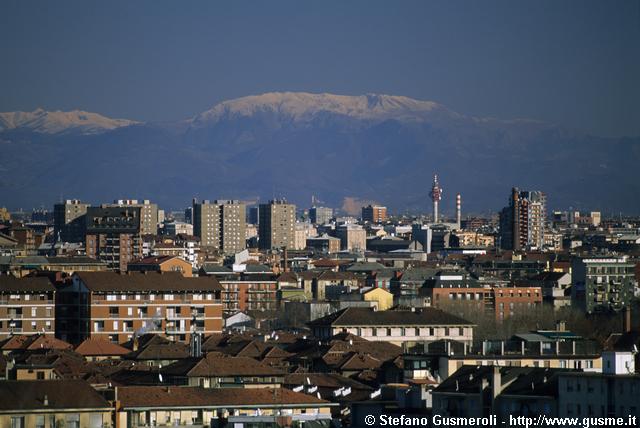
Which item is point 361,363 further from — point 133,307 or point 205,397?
point 133,307

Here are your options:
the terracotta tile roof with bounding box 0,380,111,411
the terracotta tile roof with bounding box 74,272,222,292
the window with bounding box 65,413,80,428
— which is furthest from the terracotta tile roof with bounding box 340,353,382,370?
the terracotta tile roof with bounding box 74,272,222,292

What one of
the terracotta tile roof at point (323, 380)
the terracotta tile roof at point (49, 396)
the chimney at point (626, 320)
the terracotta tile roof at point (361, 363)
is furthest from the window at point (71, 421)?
the chimney at point (626, 320)

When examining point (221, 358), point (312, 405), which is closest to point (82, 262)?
point (221, 358)

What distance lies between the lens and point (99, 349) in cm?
7138

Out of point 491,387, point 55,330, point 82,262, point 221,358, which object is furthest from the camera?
point 82,262

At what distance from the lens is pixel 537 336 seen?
2694 inches

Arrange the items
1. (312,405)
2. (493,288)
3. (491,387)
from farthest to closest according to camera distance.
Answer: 1. (493,288)
2. (312,405)
3. (491,387)

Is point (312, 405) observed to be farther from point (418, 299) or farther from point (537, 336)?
point (418, 299)

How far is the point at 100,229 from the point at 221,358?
122 meters

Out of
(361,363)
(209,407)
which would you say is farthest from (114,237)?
(209,407)

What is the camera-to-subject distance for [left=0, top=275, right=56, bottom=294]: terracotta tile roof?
86.6m

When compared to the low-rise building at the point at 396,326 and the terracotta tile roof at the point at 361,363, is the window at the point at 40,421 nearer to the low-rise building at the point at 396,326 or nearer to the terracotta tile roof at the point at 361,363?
the terracotta tile roof at the point at 361,363

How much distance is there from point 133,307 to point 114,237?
9141 centimetres

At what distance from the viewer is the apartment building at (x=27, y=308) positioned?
85.4 metres
